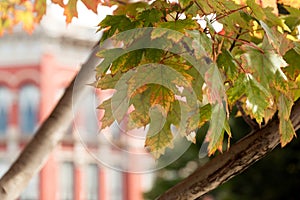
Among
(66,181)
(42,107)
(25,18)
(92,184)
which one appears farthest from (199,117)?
→ (92,184)

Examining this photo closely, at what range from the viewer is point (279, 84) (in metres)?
1.42

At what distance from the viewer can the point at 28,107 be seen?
62.2 ft

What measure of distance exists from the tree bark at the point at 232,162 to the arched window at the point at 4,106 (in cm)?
1759

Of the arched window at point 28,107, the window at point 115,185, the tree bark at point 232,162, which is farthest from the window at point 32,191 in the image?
the tree bark at point 232,162

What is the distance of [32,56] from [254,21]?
A: 18098mm

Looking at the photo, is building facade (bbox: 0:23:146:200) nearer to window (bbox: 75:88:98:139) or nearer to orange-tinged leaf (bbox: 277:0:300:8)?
window (bbox: 75:88:98:139)

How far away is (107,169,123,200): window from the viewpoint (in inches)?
799

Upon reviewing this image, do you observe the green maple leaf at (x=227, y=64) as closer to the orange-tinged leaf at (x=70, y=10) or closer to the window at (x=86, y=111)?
the window at (x=86, y=111)

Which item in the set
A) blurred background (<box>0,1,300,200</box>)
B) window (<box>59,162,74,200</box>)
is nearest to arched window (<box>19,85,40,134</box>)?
blurred background (<box>0,1,300,200</box>)

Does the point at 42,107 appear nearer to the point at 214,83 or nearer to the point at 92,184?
the point at 92,184

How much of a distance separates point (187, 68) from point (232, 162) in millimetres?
401

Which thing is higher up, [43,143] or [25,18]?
[43,143]

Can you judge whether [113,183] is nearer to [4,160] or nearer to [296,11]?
[4,160]

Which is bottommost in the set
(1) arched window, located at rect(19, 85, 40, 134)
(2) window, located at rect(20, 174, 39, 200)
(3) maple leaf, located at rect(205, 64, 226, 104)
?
(2) window, located at rect(20, 174, 39, 200)
